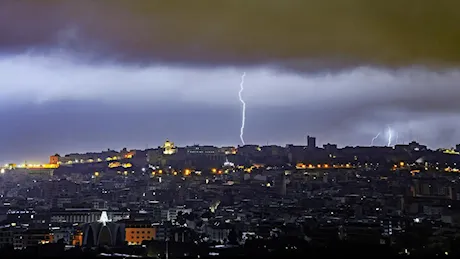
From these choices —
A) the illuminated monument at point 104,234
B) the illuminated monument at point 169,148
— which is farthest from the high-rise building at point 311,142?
the illuminated monument at point 104,234

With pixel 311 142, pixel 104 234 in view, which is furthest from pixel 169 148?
pixel 104 234

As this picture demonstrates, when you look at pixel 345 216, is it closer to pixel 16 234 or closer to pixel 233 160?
pixel 16 234

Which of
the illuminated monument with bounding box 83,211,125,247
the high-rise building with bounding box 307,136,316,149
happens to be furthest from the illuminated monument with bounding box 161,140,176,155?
the illuminated monument with bounding box 83,211,125,247

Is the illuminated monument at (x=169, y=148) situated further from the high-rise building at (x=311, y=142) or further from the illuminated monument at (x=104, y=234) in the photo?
the illuminated monument at (x=104, y=234)

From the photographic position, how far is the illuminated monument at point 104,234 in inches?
627

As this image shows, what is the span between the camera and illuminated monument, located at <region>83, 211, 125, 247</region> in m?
15.9

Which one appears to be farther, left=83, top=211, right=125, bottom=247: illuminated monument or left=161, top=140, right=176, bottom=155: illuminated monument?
left=161, top=140, right=176, bottom=155: illuminated monument

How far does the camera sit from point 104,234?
16281 millimetres

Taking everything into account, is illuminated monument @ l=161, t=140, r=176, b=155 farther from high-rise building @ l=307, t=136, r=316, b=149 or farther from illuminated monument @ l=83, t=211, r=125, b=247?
illuminated monument @ l=83, t=211, r=125, b=247

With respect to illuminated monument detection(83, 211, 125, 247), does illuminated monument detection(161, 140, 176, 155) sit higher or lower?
higher

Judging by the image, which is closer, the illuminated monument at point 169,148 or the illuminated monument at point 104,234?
the illuminated monument at point 104,234

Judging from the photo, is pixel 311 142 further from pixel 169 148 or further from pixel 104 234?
pixel 104 234

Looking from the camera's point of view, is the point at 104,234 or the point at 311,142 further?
the point at 311,142

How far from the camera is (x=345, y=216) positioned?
766 inches
